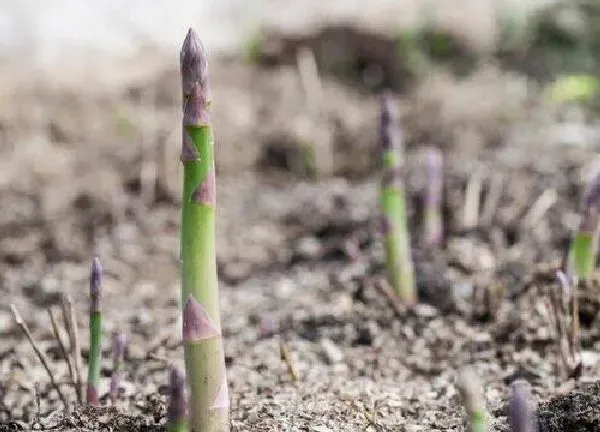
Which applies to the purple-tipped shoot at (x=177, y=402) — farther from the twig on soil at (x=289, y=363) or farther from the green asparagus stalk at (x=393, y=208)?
the green asparagus stalk at (x=393, y=208)

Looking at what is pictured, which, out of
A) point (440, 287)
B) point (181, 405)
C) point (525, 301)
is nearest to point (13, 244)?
point (440, 287)

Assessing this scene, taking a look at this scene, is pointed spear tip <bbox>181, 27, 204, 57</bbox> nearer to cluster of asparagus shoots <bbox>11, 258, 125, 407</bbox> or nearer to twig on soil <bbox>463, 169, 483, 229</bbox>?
cluster of asparagus shoots <bbox>11, 258, 125, 407</bbox>

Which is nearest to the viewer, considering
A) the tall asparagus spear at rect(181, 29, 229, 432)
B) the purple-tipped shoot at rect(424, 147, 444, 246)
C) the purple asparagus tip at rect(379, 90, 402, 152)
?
the tall asparagus spear at rect(181, 29, 229, 432)

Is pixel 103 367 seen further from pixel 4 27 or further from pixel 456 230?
pixel 4 27

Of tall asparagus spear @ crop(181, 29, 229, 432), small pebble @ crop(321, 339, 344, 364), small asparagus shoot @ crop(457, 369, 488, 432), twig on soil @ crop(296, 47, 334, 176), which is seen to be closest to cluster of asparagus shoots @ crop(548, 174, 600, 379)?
small pebble @ crop(321, 339, 344, 364)

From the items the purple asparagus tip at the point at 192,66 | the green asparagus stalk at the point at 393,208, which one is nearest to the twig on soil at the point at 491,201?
the green asparagus stalk at the point at 393,208

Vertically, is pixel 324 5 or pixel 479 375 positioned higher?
pixel 324 5

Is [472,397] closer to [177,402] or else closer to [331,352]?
[177,402]
